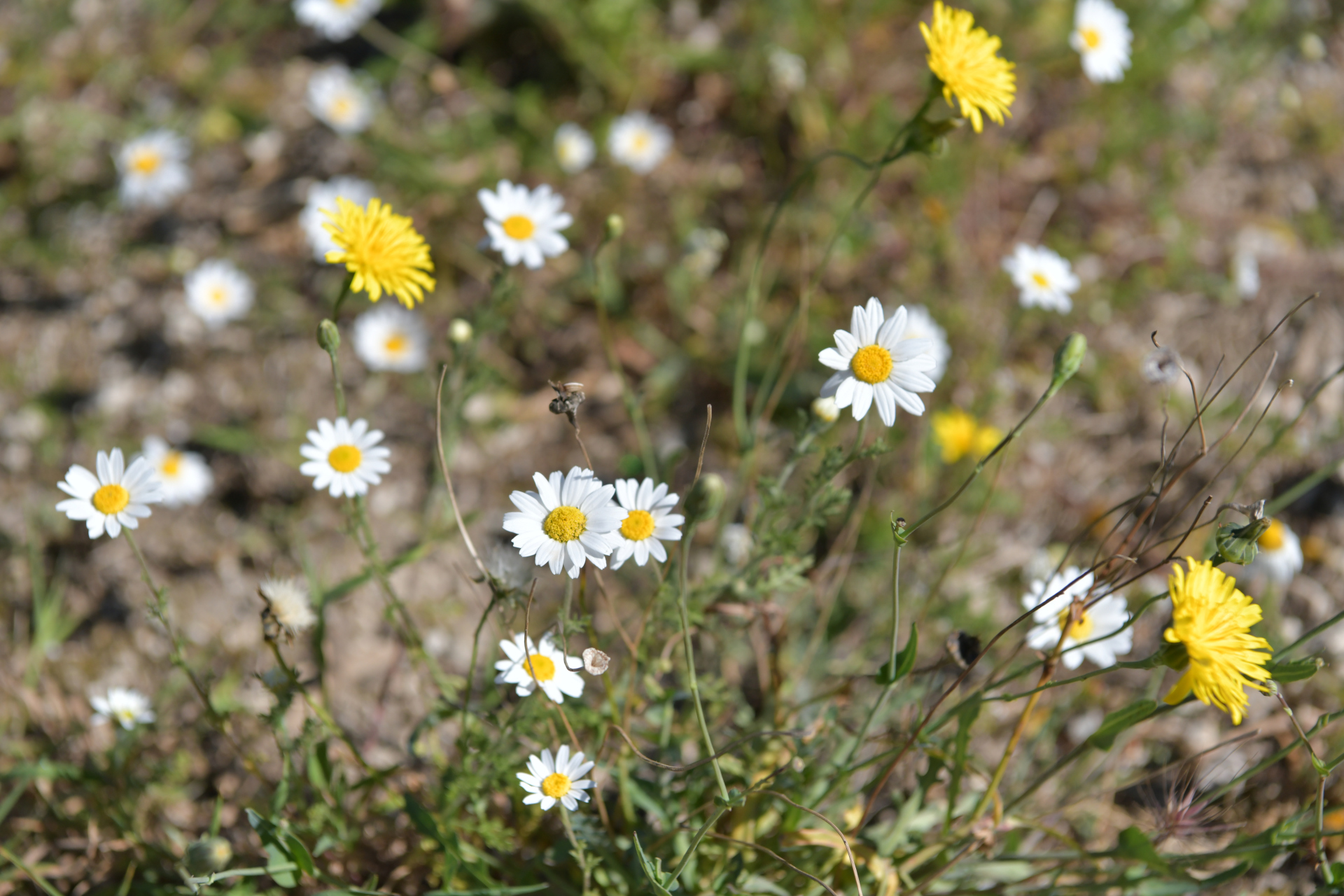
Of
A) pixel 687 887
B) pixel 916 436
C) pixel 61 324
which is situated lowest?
pixel 687 887

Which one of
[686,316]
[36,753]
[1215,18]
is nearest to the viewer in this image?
[36,753]

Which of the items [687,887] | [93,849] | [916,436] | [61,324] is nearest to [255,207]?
[61,324]

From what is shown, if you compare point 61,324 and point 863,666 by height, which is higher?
point 61,324

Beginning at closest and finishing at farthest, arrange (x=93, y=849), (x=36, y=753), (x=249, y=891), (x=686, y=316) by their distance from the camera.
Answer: (x=249, y=891) → (x=93, y=849) → (x=36, y=753) → (x=686, y=316)

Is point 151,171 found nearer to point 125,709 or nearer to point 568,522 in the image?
point 125,709

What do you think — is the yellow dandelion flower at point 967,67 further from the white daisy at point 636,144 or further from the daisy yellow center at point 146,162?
the daisy yellow center at point 146,162

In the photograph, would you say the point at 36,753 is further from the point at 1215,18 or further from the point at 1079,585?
the point at 1215,18
